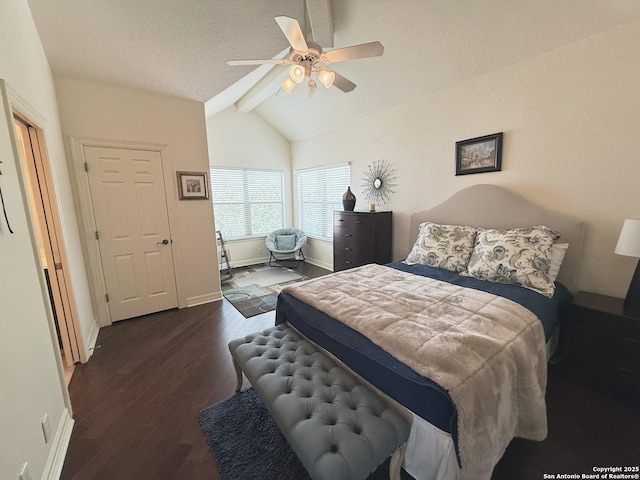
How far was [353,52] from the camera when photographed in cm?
197

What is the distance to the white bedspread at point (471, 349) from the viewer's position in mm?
1088

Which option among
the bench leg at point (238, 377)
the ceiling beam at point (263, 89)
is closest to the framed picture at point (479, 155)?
the ceiling beam at point (263, 89)

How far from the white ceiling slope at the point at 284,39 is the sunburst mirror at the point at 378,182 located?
A: 1.00 meters

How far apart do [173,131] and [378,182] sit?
2.79m

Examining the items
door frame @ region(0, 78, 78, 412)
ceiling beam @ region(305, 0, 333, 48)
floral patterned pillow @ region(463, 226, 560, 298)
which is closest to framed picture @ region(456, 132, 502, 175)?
floral patterned pillow @ region(463, 226, 560, 298)

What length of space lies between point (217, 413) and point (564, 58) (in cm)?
384

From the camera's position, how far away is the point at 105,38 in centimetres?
222

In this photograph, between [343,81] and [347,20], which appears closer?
[343,81]

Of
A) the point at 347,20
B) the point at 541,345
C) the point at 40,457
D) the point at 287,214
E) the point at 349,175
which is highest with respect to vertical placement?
the point at 347,20

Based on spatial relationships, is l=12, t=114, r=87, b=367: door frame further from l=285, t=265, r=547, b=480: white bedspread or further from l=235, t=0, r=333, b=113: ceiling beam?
l=235, t=0, r=333, b=113: ceiling beam

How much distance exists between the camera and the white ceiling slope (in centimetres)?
200

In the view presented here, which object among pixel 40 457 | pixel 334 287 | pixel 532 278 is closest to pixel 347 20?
pixel 334 287

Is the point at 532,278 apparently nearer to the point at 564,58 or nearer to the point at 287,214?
the point at 564,58

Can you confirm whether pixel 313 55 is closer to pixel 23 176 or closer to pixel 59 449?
pixel 23 176
